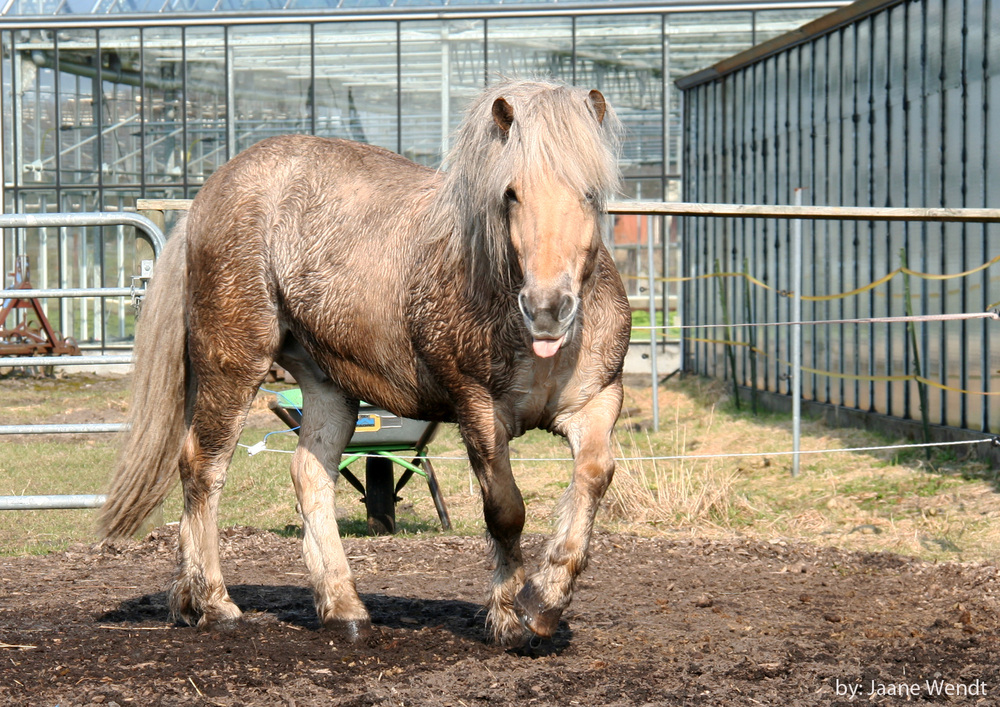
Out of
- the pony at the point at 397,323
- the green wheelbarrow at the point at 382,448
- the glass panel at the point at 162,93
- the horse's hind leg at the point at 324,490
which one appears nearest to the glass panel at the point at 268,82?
the glass panel at the point at 162,93

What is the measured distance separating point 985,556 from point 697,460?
4.03 metres

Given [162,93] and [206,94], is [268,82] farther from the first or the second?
[162,93]

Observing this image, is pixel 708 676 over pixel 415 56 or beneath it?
beneath

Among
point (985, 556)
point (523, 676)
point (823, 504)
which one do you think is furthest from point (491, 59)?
point (523, 676)

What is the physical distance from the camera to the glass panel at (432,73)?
2397 cm

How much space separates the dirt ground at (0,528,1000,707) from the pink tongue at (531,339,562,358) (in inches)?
45.7

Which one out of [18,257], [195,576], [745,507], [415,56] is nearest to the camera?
[195,576]

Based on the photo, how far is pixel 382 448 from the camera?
7.12m

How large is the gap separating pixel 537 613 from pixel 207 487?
182 centimetres

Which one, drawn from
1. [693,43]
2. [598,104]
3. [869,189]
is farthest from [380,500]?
[693,43]

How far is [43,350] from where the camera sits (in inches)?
765

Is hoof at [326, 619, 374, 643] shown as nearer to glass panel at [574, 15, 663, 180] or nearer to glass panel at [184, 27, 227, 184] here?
glass panel at [574, 15, 663, 180]

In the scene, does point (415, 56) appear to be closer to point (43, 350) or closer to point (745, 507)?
point (43, 350)

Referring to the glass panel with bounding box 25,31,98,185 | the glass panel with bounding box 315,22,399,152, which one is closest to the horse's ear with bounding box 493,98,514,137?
the glass panel with bounding box 315,22,399,152
